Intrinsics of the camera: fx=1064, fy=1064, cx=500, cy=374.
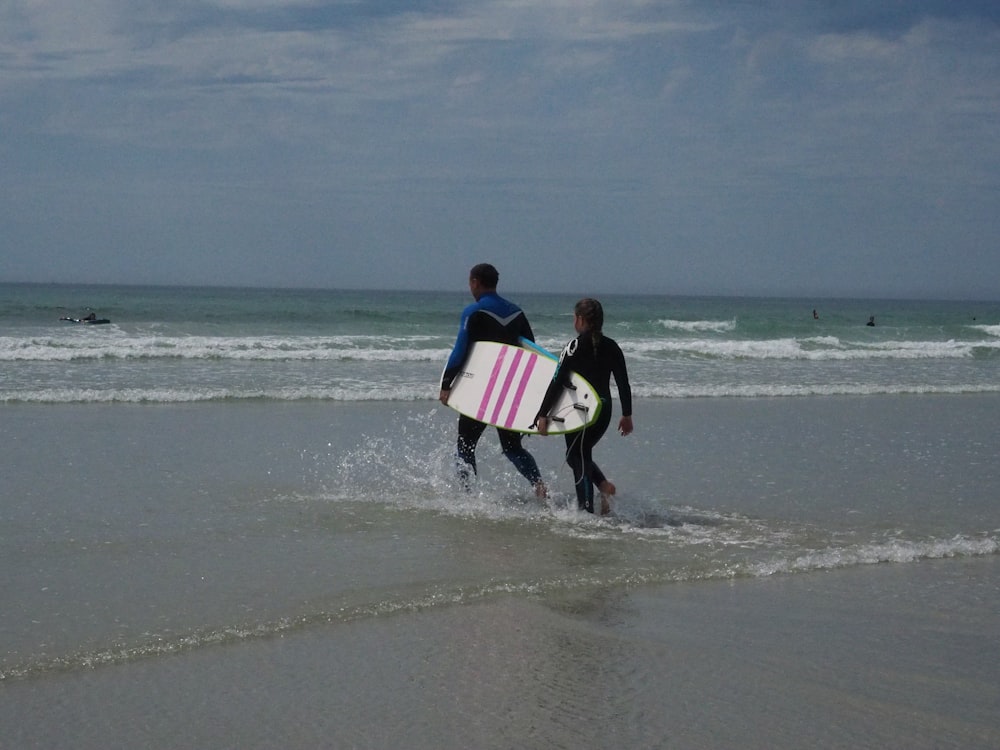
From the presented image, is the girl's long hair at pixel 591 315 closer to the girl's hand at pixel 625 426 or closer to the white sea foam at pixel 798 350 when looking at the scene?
the girl's hand at pixel 625 426

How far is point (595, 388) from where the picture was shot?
24.0 ft

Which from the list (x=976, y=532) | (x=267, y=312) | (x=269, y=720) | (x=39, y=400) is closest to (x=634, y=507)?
(x=976, y=532)

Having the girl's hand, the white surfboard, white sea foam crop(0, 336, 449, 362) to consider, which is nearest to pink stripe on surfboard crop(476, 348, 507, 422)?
the white surfboard

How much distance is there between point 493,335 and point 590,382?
899mm

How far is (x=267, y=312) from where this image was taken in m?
51.4

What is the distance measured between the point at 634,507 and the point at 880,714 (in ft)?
12.3

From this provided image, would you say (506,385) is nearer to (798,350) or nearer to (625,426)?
(625,426)

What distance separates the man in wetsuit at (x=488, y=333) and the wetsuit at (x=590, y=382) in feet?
1.34

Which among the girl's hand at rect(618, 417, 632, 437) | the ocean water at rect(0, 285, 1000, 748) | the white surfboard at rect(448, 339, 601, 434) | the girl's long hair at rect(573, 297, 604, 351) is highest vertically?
the girl's long hair at rect(573, 297, 604, 351)

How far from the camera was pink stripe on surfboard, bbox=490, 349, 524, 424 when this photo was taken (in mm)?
7777

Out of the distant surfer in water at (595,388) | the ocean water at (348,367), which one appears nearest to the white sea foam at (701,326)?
the ocean water at (348,367)

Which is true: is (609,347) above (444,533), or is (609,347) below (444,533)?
above

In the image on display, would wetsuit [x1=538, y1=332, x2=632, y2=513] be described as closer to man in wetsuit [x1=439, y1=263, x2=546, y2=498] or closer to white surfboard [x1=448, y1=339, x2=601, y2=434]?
white surfboard [x1=448, y1=339, x2=601, y2=434]

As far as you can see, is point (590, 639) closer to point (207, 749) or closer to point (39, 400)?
point (207, 749)
